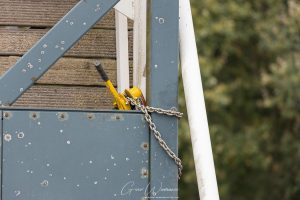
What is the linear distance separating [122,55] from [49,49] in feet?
2.43

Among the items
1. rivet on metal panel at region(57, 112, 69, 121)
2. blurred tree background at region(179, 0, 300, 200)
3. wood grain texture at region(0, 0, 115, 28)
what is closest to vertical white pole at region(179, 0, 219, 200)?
rivet on metal panel at region(57, 112, 69, 121)

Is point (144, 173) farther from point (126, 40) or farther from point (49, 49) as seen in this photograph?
point (126, 40)

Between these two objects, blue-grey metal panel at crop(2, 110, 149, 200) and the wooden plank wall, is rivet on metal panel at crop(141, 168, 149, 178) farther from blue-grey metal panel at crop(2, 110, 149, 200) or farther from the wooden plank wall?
the wooden plank wall

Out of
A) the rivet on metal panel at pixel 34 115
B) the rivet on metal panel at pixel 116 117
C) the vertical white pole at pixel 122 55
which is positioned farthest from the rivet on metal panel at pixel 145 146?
the vertical white pole at pixel 122 55

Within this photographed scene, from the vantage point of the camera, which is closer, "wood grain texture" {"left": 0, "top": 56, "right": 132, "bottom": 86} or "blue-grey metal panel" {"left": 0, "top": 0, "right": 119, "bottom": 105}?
"blue-grey metal panel" {"left": 0, "top": 0, "right": 119, "bottom": 105}

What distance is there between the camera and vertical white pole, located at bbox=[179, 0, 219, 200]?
153 inches

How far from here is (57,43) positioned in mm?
3838

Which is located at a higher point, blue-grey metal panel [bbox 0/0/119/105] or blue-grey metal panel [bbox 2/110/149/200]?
blue-grey metal panel [bbox 0/0/119/105]

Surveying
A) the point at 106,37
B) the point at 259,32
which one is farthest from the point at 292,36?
the point at 106,37

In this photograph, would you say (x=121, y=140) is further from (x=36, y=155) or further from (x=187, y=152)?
(x=187, y=152)

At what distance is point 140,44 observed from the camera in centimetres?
436

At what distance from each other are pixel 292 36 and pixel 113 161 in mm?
8827

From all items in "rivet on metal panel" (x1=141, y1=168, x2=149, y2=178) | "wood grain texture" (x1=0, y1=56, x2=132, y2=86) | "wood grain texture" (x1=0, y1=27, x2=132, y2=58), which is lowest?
"rivet on metal panel" (x1=141, y1=168, x2=149, y2=178)

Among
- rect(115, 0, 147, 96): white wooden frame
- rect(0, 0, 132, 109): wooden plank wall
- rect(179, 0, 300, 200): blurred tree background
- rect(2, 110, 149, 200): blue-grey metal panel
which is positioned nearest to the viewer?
rect(2, 110, 149, 200): blue-grey metal panel
